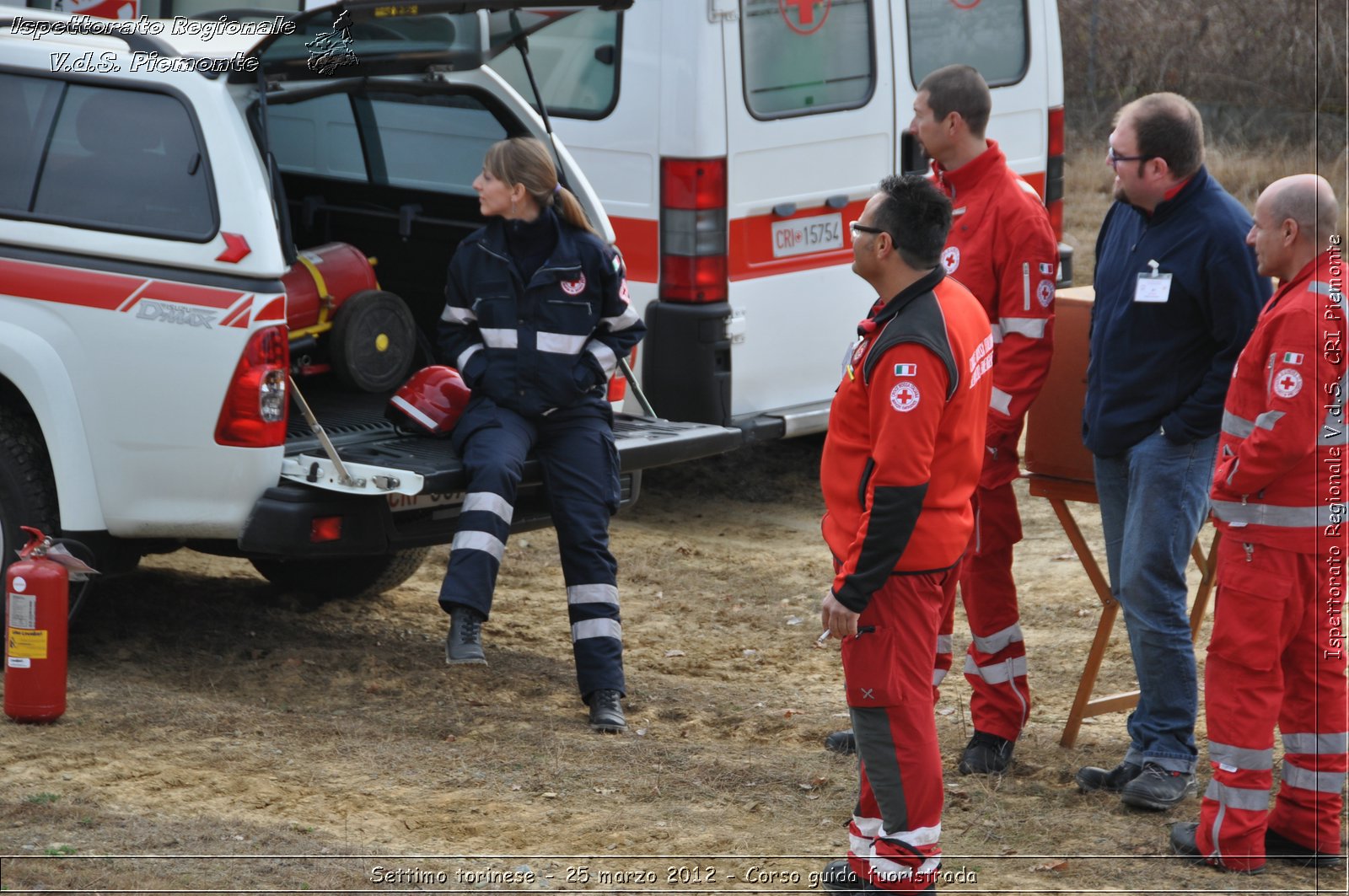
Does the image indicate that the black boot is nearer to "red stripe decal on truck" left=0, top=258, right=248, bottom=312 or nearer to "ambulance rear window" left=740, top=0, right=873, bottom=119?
"red stripe decal on truck" left=0, top=258, right=248, bottom=312

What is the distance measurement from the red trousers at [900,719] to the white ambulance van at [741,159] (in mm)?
3578

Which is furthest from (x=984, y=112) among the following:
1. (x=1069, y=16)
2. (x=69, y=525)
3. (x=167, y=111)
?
(x=1069, y=16)

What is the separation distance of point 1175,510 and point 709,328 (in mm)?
3126

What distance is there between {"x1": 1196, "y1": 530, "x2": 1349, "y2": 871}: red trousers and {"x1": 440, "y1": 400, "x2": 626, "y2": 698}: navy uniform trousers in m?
1.99

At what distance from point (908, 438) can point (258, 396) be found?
2224 mm

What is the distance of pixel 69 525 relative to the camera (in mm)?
5328

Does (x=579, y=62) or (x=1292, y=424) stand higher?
(x=579, y=62)

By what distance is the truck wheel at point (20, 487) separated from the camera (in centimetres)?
537

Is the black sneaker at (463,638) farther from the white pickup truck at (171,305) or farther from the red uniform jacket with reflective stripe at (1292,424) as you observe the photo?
the red uniform jacket with reflective stripe at (1292,424)

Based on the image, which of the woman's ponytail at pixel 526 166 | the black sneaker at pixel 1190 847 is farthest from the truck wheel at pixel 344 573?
the black sneaker at pixel 1190 847

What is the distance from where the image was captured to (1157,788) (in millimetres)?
4777

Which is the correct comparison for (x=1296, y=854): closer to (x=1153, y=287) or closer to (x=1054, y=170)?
(x=1153, y=287)

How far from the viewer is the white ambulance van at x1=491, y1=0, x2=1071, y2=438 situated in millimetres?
7391

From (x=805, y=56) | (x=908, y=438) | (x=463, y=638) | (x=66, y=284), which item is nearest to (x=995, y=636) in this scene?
(x=908, y=438)
